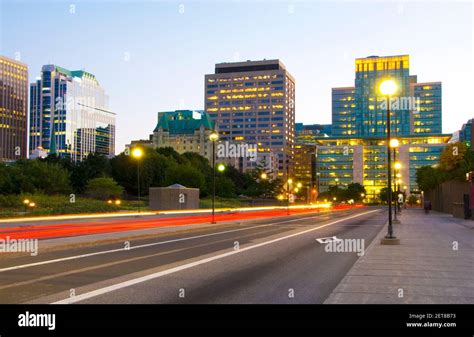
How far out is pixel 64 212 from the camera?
45625 mm

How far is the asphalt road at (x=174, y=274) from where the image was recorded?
9.84m

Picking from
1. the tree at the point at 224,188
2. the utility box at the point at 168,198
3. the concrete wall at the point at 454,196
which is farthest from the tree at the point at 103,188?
the concrete wall at the point at 454,196

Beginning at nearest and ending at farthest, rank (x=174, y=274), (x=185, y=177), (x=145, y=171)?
(x=174, y=274)
(x=185, y=177)
(x=145, y=171)

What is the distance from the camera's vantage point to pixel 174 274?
41.6 feet

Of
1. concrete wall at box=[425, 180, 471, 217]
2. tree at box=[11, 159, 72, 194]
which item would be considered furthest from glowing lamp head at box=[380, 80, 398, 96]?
tree at box=[11, 159, 72, 194]

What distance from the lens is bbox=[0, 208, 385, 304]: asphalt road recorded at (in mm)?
9844

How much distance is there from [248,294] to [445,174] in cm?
6767

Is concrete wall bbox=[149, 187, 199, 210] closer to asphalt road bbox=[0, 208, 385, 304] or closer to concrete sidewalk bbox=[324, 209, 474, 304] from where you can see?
asphalt road bbox=[0, 208, 385, 304]

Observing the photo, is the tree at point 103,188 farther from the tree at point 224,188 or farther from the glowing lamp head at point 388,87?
the glowing lamp head at point 388,87

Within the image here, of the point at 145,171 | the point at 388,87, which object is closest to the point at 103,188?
the point at 145,171

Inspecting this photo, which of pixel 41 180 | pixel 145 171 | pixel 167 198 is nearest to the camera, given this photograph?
pixel 167 198

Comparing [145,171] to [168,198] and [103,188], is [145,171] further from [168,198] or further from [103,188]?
[168,198]
